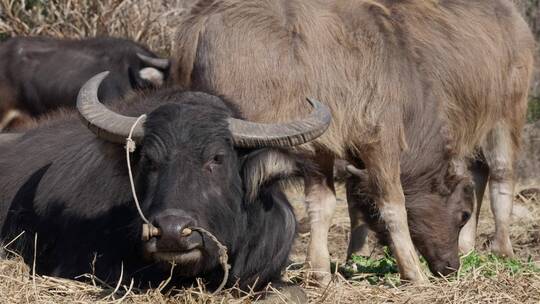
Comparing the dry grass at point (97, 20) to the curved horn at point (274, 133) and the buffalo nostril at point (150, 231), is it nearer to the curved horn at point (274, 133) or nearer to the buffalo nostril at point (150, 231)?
the curved horn at point (274, 133)

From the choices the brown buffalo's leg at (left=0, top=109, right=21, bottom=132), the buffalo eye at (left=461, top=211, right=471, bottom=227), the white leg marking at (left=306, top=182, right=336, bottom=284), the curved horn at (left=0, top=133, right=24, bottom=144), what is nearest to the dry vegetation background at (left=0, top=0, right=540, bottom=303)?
the white leg marking at (left=306, top=182, right=336, bottom=284)

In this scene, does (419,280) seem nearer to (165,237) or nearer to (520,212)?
(165,237)

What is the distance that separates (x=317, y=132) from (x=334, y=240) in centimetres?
465

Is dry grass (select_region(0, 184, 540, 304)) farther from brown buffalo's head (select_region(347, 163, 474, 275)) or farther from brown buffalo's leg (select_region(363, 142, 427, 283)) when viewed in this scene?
brown buffalo's head (select_region(347, 163, 474, 275))

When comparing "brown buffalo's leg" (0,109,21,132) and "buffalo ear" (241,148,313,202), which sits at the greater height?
"buffalo ear" (241,148,313,202)

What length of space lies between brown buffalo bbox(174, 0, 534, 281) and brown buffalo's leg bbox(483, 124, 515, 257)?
1.06m

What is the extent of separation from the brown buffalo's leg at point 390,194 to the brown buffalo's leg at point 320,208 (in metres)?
0.42

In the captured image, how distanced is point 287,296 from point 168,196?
3.60ft

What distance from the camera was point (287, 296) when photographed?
646cm

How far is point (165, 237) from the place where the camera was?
5.55 metres

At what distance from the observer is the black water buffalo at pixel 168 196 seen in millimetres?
5871

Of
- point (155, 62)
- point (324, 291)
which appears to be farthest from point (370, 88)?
point (155, 62)

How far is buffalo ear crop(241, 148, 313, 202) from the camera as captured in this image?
623 centimetres

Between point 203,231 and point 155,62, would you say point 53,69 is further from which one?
point 203,231
